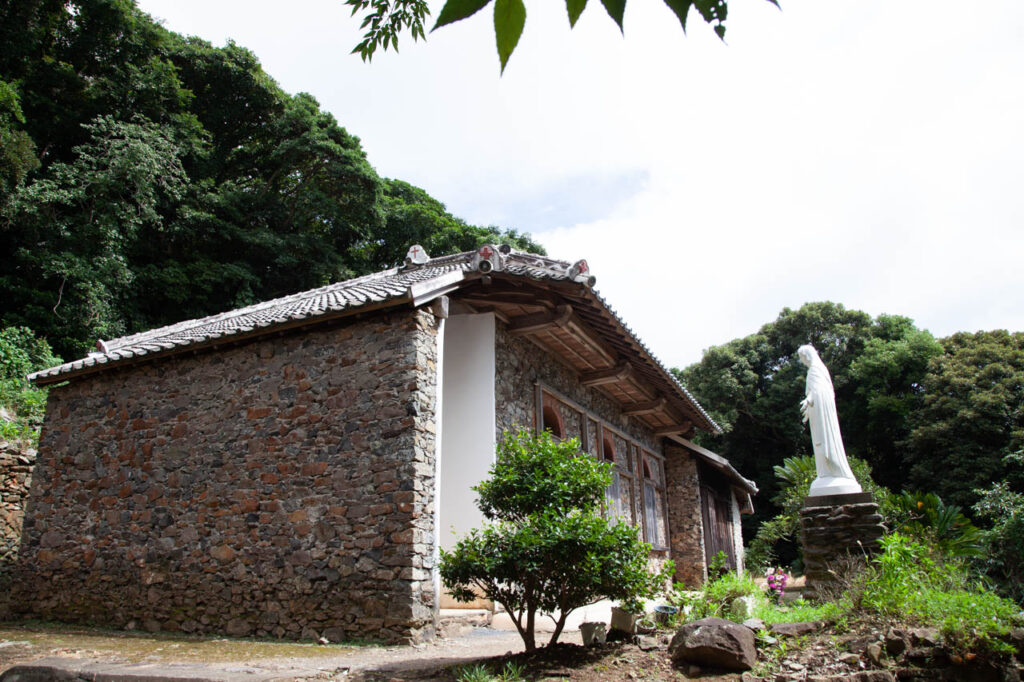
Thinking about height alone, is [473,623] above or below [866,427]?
below

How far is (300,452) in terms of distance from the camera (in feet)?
23.2

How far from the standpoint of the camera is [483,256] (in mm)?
7789

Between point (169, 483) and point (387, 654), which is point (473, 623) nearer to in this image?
point (387, 654)

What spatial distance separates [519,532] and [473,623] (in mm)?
2673

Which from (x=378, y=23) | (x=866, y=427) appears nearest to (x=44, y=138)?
(x=378, y=23)

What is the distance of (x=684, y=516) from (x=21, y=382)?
562 inches

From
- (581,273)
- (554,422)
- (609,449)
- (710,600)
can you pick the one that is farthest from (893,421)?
(710,600)

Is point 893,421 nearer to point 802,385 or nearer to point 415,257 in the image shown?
point 802,385

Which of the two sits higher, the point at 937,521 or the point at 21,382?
the point at 21,382

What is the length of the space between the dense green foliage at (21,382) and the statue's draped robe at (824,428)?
39.9ft

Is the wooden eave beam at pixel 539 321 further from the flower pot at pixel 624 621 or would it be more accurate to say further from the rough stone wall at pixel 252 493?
the flower pot at pixel 624 621

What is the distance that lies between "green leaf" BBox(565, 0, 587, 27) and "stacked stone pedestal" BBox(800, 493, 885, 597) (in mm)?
7273

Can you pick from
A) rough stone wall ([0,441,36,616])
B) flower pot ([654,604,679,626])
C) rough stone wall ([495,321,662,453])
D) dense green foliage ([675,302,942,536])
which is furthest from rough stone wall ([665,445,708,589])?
rough stone wall ([0,441,36,616])

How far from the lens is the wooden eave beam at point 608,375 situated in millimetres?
11023
